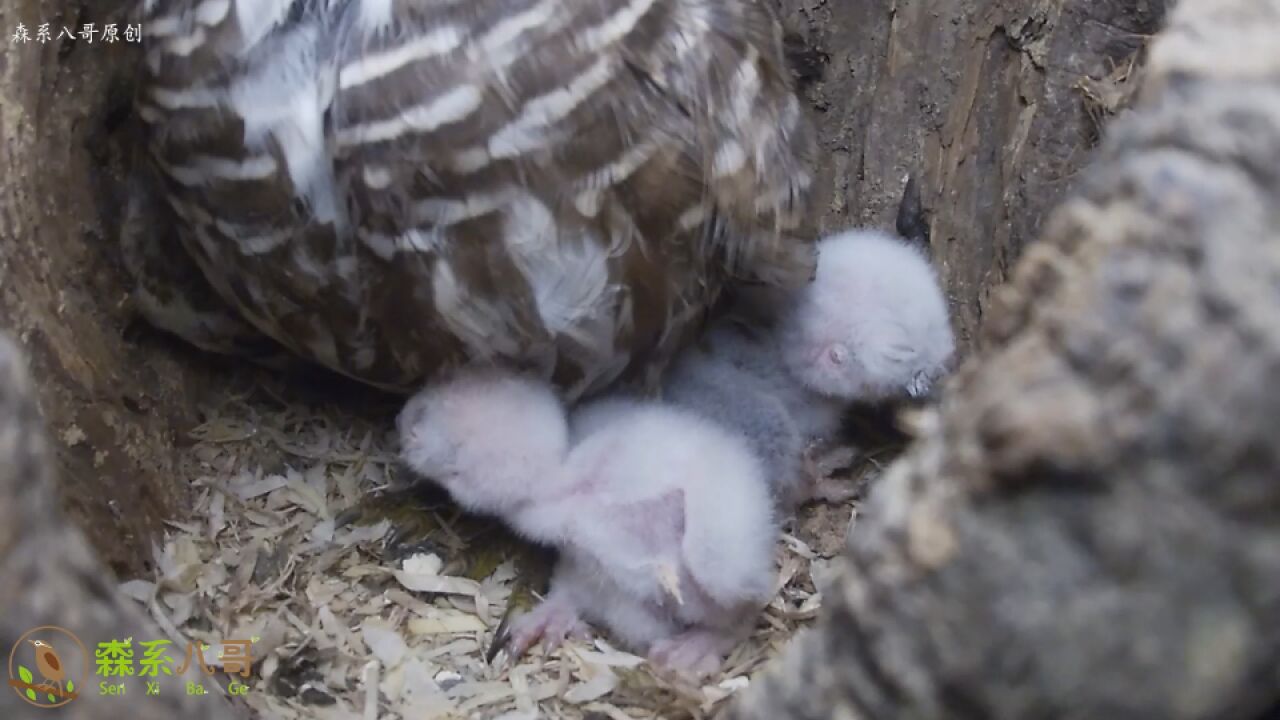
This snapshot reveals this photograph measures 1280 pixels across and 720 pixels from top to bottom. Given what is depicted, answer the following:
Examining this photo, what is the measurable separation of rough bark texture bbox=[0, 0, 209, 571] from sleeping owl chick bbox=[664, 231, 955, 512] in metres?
0.73

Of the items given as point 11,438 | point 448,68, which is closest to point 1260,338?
point 11,438

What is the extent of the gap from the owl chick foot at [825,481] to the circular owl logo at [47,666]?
1101mm

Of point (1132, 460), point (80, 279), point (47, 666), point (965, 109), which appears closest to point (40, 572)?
point (47, 666)

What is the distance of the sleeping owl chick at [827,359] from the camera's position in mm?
1630

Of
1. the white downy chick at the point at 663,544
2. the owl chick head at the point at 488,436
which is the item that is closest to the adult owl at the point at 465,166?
the owl chick head at the point at 488,436

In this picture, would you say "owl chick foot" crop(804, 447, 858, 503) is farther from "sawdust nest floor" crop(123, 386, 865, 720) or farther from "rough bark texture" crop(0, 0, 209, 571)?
"rough bark texture" crop(0, 0, 209, 571)

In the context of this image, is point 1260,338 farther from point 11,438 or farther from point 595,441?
point 595,441

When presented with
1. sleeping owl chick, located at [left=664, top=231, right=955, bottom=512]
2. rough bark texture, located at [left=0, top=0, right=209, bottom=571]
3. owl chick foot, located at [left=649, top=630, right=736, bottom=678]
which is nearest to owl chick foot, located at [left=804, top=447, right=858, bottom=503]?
sleeping owl chick, located at [left=664, top=231, right=955, bottom=512]

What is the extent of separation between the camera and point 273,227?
1367 mm

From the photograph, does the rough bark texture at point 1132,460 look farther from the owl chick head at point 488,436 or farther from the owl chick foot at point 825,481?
the owl chick foot at point 825,481

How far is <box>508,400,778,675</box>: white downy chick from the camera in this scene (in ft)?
4.58

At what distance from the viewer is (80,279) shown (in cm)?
141

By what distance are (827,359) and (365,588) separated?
28.7 inches

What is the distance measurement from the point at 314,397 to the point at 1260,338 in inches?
56.3
